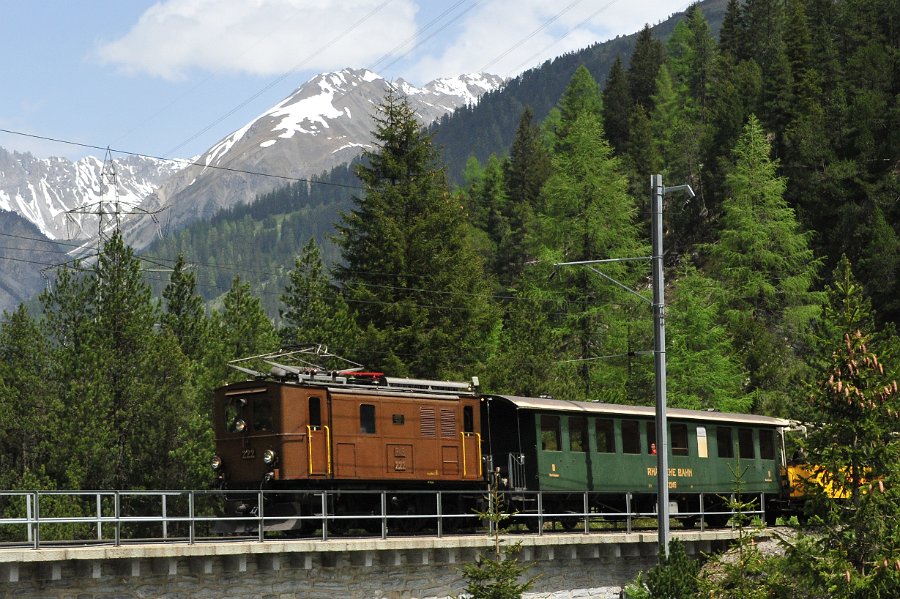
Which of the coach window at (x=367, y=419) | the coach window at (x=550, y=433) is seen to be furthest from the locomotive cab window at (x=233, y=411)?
the coach window at (x=550, y=433)

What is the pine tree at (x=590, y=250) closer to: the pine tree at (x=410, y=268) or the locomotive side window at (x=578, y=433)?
the pine tree at (x=410, y=268)

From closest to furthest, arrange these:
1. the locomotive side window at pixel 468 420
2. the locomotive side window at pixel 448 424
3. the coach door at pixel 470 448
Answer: the locomotive side window at pixel 448 424, the coach door at pixel 470 448, the locomotive side window at pixel 468 420

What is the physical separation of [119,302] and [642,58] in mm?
85028

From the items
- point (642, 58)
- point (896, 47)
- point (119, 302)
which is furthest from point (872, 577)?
point (642, 58)

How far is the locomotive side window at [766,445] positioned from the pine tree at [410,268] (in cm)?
1666

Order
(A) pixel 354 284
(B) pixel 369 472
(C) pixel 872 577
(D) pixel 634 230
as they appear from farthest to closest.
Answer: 1. (D) pixel 634 230
2. (A) pixel 354 284
3. (B) pixel 369 472
4. (C) pixel 872 577

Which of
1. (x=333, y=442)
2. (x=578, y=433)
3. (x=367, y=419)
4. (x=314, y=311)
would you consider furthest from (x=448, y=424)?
(x=314, y=311)

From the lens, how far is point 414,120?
184 ft

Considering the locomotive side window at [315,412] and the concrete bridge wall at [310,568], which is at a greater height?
the locomotive side window at [315,412]

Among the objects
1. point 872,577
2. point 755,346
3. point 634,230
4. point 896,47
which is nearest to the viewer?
point 872,577

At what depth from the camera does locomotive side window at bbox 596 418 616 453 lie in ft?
108

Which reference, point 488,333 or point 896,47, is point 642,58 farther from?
point 488,333

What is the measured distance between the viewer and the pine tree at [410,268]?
51.4m

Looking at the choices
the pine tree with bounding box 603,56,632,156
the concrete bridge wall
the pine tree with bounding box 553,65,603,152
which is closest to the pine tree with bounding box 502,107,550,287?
the pine tree with bounding box 553,65,603,152
